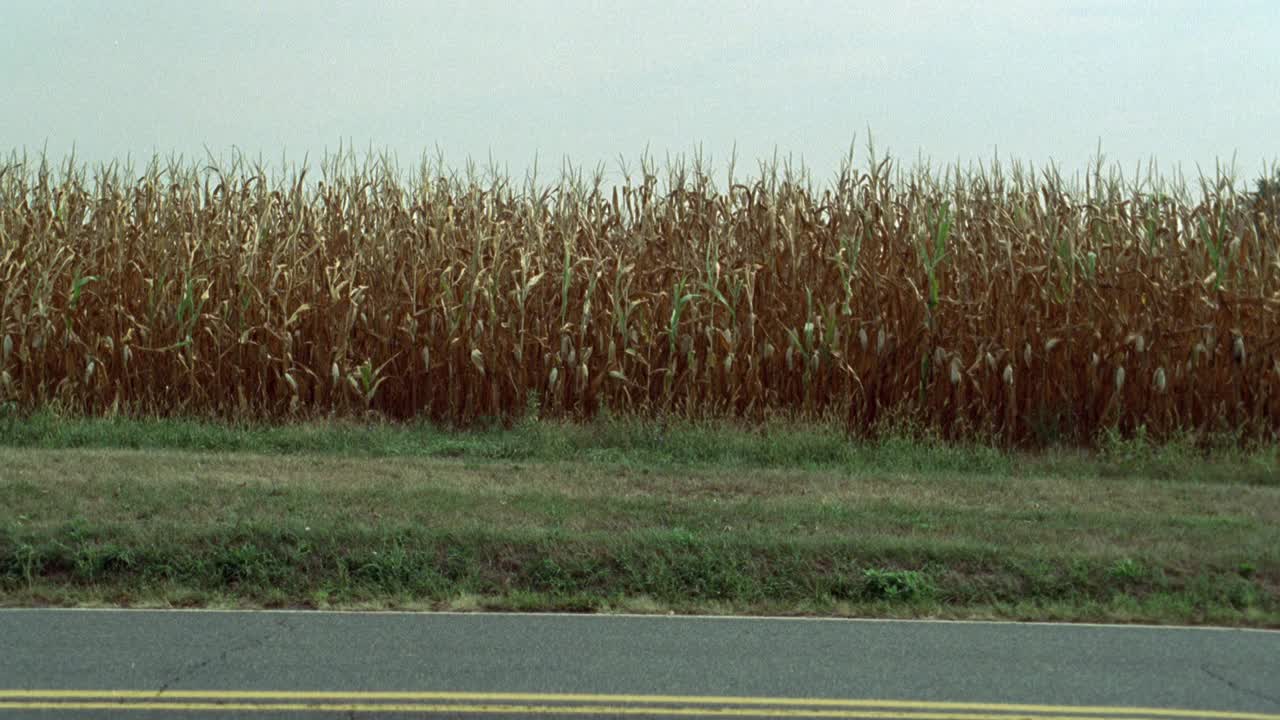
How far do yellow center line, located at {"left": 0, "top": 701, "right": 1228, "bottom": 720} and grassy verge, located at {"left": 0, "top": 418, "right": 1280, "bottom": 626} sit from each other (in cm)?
235

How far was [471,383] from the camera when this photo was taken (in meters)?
15.6

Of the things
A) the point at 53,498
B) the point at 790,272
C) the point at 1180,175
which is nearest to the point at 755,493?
the point at 790,272

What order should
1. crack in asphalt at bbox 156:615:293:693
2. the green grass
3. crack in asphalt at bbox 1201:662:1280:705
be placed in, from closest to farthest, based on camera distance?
1. crack in asphalt at bbox 1201:662:1280:705
2. crack in asphalt at bbox 156:615:293:693
3. the green grass

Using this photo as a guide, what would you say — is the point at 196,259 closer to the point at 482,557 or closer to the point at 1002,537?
the point at 482,557

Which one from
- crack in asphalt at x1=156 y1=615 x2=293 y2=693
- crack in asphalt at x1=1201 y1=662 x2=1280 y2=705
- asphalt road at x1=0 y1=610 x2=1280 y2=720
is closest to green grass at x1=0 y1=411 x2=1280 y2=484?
asphalt road at x1=0 y1=610 x2=1280 y2=720

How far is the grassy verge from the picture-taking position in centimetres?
866

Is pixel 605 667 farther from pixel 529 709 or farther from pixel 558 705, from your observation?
pixel 529 709

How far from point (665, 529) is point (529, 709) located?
153 inches

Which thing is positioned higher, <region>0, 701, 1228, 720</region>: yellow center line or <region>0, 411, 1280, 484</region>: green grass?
<region>0, 411, 1280, 484</region>: green grass

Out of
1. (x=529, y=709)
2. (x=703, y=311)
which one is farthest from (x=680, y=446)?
(x=529, y=709)

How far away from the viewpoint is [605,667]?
22.2 ft

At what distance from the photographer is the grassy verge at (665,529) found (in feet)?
28.4

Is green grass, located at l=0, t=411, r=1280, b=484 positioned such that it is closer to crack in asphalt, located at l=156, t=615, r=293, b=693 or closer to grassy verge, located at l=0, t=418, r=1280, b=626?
grassy verge, located at l=0, t=418, r=1280, b=626

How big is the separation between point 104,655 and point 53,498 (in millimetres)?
4309
